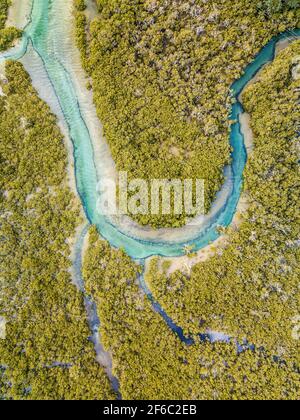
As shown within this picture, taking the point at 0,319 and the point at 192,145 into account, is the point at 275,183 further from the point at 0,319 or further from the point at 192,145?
the point at 0,319

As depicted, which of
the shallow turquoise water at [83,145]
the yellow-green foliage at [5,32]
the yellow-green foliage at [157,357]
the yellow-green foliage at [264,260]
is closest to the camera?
the yellow-green foliage at [157,357]

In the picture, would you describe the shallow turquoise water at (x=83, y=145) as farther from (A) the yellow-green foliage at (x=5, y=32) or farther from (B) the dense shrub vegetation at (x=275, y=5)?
(B) the dense shrub vegetation at (x=275, y=5)

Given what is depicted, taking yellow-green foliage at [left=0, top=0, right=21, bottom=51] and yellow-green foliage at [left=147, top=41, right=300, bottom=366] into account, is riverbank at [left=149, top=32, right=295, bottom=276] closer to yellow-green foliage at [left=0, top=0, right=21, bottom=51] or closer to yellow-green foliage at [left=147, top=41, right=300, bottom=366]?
yellow-green foliage at [left=147, top=41, right=300, bottom=366]

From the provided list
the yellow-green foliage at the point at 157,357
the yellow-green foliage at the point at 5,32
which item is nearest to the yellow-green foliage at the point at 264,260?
the yellow-green foliage at the point at 157,357

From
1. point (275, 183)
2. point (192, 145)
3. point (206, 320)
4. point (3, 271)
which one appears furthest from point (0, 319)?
point (275, 183)
